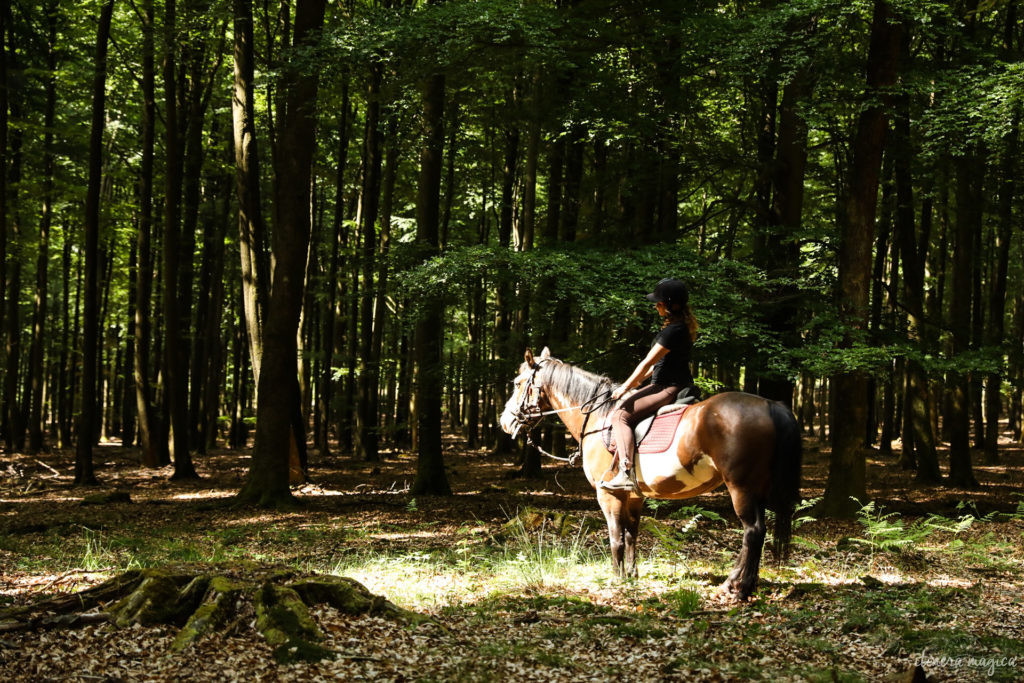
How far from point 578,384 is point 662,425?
3.93 ft

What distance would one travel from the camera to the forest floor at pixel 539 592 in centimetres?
538

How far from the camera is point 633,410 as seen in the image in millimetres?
7805

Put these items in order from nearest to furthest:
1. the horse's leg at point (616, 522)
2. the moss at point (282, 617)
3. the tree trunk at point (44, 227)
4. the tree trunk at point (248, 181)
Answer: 1. the moss at point (282, 617)
2. the horse's leg at point (616, 522)
3. the tree trunk at point (248, 181)
4. the tree trunk at point (44, 227)

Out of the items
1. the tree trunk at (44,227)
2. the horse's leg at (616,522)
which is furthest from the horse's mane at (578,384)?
the tree trunk at (44,227)

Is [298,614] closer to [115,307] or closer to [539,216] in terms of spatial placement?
[539,216]

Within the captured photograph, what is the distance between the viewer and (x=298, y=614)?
233 inches

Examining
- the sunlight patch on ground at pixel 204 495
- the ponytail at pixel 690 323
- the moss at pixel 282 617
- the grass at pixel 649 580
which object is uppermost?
the ponytail at pixel 690 323

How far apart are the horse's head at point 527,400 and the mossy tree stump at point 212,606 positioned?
2.85 metres

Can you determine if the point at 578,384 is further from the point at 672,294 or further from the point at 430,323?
the point at 430,323

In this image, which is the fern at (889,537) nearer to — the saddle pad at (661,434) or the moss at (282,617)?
the saddle pad at (661,434)

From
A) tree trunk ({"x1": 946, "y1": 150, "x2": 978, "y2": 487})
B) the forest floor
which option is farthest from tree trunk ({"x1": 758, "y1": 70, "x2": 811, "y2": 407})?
tree trunk ({"x1": 946, "y1": 150, "x2": 978, "y2": 487})

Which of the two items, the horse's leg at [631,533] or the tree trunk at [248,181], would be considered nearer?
the horse's leg at [631,533]

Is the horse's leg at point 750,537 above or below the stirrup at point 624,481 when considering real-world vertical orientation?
below

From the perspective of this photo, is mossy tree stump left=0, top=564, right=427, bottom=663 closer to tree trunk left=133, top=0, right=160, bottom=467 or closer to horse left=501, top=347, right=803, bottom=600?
horse left=501, top=347, right=803, bottom=600
